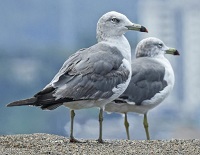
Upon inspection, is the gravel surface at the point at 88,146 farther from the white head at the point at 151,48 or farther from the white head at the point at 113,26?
the white head at the point at 151,48

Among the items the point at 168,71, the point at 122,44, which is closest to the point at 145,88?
the point at 168,71

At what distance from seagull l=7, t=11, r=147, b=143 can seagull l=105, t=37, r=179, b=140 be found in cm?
75

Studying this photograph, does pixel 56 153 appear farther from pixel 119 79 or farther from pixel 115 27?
pixel 115 27

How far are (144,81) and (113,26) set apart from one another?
2.86 feet

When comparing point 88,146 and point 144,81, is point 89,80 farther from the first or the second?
point 144,81

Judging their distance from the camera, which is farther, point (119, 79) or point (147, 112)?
point (147, 112)

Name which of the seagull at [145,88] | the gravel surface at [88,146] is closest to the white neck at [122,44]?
the gravel surface at [88,146]

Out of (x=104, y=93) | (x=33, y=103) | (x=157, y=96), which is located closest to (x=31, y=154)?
(x=33, y=103)

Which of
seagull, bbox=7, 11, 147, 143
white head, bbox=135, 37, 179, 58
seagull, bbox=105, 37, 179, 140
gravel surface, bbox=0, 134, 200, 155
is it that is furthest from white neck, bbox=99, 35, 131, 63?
white head, bbox=135, 37, 179, 58

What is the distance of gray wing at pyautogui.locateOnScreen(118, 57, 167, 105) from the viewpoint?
538cm

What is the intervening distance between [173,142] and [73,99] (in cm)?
64

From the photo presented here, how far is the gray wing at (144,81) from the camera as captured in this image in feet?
17.6

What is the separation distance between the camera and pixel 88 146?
4176 millimetres

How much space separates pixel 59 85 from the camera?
4.28 metres
